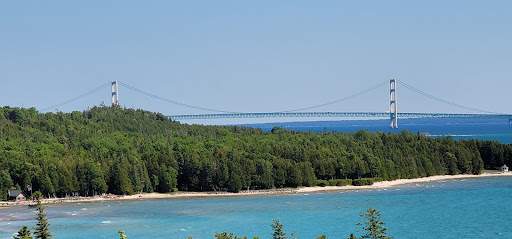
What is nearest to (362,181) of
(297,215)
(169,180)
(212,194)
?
(212,194)

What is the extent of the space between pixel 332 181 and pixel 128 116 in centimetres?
4631

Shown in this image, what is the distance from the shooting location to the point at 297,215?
71625mm

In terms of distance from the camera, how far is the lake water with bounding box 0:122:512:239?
63.1 m

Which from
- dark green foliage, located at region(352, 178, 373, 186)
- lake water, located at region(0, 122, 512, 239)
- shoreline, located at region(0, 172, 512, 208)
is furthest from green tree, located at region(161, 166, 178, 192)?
dark green foliage, located at region(352, 178, 373, 186)

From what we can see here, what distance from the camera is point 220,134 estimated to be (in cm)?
12656

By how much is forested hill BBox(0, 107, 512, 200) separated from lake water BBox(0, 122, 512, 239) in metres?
5.97

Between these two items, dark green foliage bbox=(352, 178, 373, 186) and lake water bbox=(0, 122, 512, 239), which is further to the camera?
dark green foliage bbox=(352, 178, 373, 186)

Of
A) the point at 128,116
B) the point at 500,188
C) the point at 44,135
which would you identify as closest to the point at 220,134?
the point at 128,116

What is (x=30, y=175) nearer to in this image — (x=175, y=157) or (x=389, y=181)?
(x=175, y=157)

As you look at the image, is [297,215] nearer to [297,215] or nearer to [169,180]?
[297,215]

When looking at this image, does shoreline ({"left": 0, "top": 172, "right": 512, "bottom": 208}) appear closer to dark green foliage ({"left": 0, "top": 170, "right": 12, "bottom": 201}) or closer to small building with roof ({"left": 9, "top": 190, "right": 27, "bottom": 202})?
small building with roof ({"left": 9, "top": 190, "right": 27, "bottom": 202})

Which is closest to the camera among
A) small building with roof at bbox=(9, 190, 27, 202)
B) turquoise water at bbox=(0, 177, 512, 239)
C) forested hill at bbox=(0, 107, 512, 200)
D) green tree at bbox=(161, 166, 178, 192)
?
turquoise water at bbox=(0, 177, 512, 239)

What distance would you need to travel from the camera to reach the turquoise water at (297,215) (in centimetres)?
6309

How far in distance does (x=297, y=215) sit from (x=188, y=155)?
28.6 m
